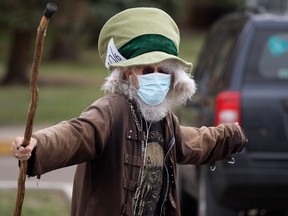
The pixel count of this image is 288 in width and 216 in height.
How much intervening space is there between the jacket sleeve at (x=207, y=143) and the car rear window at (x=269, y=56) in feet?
9.27

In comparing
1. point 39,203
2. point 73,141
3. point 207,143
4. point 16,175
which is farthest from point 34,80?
point 16,175

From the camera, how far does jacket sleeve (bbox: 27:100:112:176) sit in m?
3.12

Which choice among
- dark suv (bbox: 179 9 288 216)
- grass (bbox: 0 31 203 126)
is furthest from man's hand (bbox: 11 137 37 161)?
grass (bbox: 0 31 203 126)

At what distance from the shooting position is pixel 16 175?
1102 cm

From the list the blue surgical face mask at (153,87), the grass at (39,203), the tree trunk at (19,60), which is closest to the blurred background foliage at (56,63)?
the tree trunk at (19,60)

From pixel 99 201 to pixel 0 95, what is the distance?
51.0 feet

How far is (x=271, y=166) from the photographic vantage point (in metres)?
6.38

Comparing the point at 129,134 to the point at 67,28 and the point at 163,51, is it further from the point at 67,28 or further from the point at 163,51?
the point at 67,28

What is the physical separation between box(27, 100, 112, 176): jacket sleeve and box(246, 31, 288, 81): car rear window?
3.35m

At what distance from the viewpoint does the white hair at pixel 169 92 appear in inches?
140

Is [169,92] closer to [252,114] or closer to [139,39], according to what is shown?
[139,39]

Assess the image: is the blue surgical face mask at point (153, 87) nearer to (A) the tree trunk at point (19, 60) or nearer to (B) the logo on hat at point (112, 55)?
(B) the logo on hat at point (112, 55)

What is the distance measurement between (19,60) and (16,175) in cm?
1114

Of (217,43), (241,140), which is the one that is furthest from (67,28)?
(241,140)
